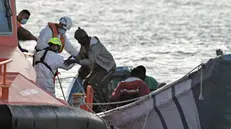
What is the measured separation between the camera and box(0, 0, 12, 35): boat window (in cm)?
1088

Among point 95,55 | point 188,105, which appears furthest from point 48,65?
point 188,105

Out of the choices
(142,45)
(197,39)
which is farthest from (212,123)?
(197,39)

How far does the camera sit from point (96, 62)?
43.5ft

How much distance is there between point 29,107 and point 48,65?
94.1 inches

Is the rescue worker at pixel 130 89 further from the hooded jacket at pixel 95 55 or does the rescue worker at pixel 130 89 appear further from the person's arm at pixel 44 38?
the person's arm at pixel 44 38

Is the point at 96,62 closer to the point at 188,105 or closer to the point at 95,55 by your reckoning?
the point at 95,55

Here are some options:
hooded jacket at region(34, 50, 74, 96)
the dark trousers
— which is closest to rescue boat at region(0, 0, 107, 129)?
hooded jacket at region(34, 50, 74, 96)

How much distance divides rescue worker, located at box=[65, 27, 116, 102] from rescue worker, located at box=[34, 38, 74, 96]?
1172mm

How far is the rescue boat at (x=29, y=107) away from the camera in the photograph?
8.75m

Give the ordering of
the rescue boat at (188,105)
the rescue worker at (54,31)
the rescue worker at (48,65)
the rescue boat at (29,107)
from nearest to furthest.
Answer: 1. the rescue boat at (29,107)
2. the rescue worker at (48,65)
3. the rescue boat at (188,105)
4. the rescue worker at (54,31)

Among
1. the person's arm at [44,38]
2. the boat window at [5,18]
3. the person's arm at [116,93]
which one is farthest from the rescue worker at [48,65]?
the person's arm at [116,93]

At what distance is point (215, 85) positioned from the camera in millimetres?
12102

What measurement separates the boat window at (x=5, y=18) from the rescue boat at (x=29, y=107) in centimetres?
51

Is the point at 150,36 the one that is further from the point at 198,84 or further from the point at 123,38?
the point at 198,84
